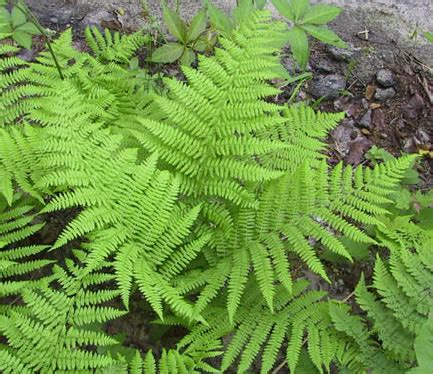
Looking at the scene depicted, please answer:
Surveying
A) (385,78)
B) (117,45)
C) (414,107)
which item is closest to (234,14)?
(117,45)

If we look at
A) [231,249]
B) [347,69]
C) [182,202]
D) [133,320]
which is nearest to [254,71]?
[182,202]

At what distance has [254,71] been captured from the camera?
10.2 ft

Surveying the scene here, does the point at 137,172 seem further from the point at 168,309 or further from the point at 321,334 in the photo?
the point at 321,334

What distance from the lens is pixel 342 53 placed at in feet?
16.8

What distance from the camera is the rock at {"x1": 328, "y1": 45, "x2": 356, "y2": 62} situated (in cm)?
511

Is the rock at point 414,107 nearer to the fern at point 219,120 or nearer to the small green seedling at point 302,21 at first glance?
the small green seedling at point 302,21

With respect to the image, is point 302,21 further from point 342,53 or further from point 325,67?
point 342,53

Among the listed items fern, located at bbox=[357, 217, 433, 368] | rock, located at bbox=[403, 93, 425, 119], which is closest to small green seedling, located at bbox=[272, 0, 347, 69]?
rock, located at bbox=[403, 93, 425, 119]

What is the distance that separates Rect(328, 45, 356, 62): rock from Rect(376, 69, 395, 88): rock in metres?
0.36

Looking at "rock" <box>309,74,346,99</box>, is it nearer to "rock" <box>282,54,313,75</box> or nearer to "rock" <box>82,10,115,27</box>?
"rock" <box>282,54,313,75</box>

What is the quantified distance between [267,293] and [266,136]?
1320mm

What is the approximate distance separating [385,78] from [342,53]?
1.81ft

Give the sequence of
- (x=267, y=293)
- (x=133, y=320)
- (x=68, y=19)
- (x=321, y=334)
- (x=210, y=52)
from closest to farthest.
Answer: (x=267, y=293)
(x=321, y=334)
(x=133, y=320)
(x=210, y=52)
(x=68, y=19)

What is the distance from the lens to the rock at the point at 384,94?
16.1 ft
